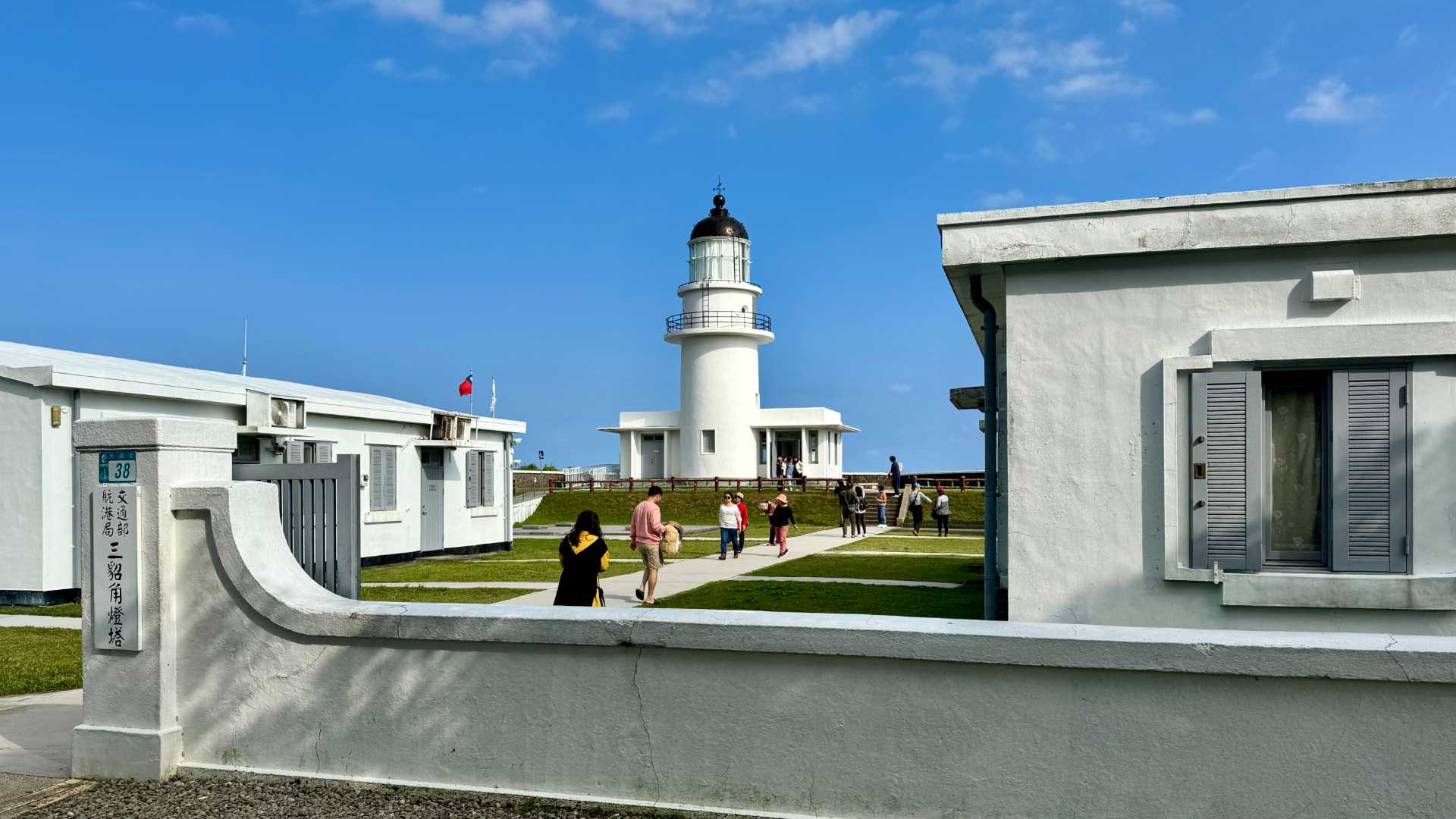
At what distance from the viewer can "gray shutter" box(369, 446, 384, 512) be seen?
2227 cm

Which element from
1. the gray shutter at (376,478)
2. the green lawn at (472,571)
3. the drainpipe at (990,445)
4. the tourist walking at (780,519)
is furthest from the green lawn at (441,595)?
the tourist walking at (780,519)

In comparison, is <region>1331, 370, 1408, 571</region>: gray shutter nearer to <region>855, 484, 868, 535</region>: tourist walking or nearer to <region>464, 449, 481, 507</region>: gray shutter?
<region>464, 449, 481, 507</region>: gray shutter

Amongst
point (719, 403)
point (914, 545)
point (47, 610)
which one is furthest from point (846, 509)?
point (47, 610)

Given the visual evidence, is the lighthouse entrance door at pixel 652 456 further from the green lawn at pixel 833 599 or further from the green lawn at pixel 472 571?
the green lawn at pixel 833 599

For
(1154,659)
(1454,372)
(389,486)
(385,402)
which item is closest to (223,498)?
(1154,659)

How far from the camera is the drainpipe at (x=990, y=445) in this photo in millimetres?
9531

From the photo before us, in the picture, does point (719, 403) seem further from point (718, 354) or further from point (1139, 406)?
point (1139, 406)

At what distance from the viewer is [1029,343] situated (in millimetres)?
8445

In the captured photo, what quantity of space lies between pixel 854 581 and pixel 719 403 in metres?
32.0

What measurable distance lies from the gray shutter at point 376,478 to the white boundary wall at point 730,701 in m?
16.2

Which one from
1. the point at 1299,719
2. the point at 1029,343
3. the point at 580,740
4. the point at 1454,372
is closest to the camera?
Answer: the point at 1299,719

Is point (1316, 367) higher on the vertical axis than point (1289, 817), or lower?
higher

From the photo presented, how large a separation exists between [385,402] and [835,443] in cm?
3202

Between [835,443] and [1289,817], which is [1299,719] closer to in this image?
[1289,817]
